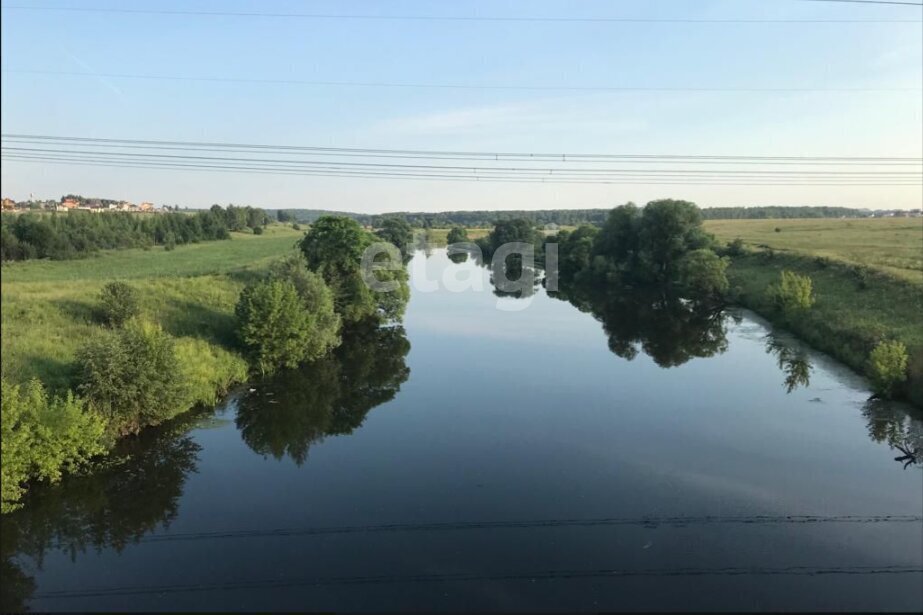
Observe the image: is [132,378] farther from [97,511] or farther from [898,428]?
[898,428]

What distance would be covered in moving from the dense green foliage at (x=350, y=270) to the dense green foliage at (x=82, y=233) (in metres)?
9.08

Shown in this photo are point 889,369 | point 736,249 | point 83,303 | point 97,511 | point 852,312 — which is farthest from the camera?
point 736,249

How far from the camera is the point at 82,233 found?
23.5 meters

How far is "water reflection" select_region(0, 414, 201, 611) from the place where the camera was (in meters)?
10.6

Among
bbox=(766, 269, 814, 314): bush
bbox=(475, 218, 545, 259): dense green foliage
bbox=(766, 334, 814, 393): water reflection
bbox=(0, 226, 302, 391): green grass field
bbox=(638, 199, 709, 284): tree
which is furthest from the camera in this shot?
bbox=(475, 218, 545, 259): dense green foliage

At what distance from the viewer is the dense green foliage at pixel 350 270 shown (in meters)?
31.2

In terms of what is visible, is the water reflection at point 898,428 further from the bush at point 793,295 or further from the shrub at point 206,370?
the shrub at point 206,370

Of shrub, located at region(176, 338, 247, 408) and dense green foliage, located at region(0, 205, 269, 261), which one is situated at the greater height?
dense green foliage, located at region(0, 205, 269, 261)

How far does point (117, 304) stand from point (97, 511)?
10645 mm

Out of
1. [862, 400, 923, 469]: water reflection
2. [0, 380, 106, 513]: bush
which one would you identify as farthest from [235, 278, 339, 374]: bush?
[862, 400, 923, 469]: water reflection

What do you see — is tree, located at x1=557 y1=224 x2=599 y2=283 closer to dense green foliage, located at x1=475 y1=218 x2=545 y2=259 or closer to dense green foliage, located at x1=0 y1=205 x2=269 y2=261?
dense green foliage, located at x1=475 y1=218 x2=545 y2=259

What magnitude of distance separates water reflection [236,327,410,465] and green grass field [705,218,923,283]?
24755 millimetres

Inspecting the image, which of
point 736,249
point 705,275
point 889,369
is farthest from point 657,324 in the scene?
point 736,249

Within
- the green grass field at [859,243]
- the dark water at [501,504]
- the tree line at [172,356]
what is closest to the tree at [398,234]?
the green grass field at [859,243]
